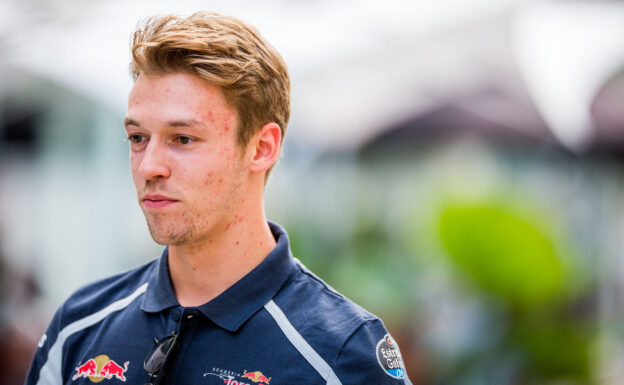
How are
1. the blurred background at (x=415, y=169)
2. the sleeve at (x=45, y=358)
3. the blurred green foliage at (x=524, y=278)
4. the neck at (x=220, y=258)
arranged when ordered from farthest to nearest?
the blurred background at (x=415, y=169)
the blurred green foliage at (x=524, y=278)
the sleeve at (x=45, y=358)
the neck at (x=220, y=258)

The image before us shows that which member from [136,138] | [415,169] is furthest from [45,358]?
[415,169]

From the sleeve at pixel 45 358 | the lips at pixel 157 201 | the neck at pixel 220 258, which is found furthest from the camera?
the sleeve at pixel 45 358

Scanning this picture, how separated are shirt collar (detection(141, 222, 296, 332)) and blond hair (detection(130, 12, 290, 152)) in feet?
1.12

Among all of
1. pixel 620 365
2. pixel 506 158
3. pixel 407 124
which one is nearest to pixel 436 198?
pixel 407 124

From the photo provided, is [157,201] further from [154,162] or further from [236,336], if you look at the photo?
[236,336]

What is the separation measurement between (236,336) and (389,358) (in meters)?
0.39

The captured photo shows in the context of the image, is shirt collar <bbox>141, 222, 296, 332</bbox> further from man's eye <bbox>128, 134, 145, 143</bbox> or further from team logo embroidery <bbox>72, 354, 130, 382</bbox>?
man's eye <bbox>128, 134, 145, 143</bbox>

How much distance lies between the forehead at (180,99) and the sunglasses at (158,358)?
0.57 m

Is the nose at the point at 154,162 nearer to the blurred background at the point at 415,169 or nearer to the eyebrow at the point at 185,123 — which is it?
the eyebrow at the point at 185,123

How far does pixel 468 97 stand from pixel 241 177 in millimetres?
5321

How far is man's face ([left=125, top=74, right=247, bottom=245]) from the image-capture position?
6.16 feet

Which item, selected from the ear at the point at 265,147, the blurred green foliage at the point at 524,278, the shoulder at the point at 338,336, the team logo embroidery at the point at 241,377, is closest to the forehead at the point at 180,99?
the ear at the point at 265,147

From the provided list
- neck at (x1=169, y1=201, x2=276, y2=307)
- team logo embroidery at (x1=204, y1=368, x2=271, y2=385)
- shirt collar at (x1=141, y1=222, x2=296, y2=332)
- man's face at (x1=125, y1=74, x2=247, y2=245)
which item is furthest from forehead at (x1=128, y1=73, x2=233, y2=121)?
team logo embroidery at (x1=204, y1=368, x2=271, y2=385)

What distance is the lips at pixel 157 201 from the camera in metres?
1.90
